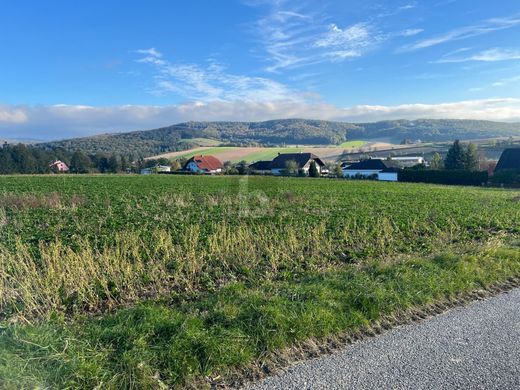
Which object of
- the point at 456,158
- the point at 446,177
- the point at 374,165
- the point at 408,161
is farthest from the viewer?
the point at 408,161

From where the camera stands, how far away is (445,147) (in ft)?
382

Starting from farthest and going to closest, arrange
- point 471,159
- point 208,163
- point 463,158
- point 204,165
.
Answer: point 208,163 → point 204,165 → point 463,158 → point 471,159

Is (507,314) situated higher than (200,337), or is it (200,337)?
(200,337)

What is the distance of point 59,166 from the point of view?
86.3m

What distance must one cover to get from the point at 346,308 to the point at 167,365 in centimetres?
265

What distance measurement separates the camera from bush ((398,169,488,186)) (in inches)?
2146

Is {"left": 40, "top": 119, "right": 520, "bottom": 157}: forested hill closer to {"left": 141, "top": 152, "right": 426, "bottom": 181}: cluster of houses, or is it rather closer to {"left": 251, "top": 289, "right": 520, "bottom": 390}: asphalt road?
{"left": 141, "top": 152, "right": 426, "bottom": 181}: cluster of houses

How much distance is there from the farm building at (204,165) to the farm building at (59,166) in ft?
98.9

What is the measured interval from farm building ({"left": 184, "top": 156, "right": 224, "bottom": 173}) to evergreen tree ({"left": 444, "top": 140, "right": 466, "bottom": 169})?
1931 inches

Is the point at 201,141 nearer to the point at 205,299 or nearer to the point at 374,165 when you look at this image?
the point at 374,165

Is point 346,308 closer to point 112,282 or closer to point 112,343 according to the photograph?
point 112,343

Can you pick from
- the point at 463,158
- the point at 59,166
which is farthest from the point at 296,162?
the point at 59,166

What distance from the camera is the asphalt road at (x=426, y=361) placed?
353 centimetres

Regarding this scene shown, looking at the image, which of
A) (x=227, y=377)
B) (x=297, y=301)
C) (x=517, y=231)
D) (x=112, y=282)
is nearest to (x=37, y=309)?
(x=112, y=282)
